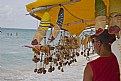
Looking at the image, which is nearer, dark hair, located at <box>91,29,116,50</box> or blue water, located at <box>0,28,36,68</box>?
dark hair, located at <box>91,29,116,50</box>

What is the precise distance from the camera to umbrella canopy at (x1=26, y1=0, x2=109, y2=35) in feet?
8.73

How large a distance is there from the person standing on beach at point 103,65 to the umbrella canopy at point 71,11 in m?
0.45

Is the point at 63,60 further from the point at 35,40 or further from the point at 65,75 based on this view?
the point at 65,75

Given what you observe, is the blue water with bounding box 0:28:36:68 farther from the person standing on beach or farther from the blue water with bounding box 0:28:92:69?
the person standing on beach

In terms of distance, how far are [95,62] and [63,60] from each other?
1.86 meters

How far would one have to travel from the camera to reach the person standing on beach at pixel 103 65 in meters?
2.23

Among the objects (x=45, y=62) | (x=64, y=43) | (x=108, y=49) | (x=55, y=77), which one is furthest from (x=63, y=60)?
(x=55, y=77)

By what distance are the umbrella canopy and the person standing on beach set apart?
45cm

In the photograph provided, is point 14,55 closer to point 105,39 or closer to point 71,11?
point 71,11

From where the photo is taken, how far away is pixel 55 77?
44.5 feet

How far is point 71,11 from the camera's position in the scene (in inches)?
146

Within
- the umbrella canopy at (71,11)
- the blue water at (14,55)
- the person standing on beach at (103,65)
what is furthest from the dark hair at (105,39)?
the blue water at (14,55)

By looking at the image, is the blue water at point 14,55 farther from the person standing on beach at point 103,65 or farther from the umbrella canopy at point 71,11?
the person standing on beach at point 103,65

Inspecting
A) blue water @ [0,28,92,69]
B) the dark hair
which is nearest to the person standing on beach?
the dark hair
